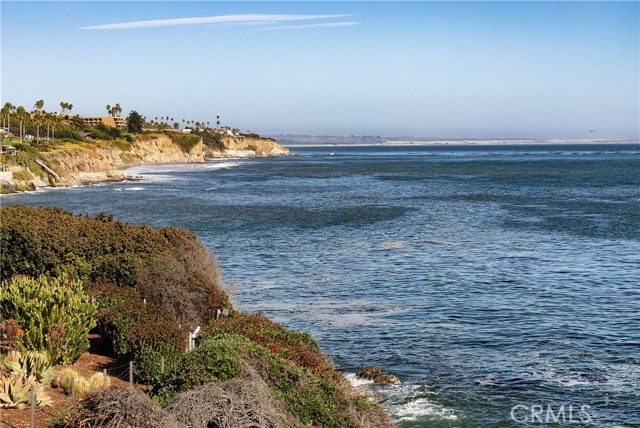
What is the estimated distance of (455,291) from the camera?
34.0 meters

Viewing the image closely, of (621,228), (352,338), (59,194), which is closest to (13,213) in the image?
(352,338)

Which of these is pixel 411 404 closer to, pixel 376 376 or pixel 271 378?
pixel 376 376

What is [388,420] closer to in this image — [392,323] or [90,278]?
[392,323]

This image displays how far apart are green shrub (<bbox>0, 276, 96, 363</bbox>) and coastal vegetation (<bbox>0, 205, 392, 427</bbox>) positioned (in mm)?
33

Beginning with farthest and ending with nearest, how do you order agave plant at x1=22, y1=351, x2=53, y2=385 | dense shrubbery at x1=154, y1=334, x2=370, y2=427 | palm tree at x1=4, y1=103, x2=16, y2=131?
palm tree at x1=4, y1=103, x2=16, y2=131, agave plant at x1=22, y1=351, x2=53, y2=385, dense shrubbery at x1=154, y1=334, x2=370, y2=427

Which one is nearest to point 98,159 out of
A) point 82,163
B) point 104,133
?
point 82,163

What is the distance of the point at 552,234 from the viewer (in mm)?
52688

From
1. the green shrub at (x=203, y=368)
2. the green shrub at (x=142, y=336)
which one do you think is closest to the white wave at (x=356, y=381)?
the green shrub at (x=142, y=336)

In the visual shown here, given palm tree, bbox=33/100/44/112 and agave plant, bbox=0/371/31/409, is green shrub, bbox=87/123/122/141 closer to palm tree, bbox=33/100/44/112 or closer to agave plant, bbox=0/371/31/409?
palm tree, bbox=33/100/44/112

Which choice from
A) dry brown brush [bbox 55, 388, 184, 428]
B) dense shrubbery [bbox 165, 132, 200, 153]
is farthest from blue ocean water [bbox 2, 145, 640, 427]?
dense shrubbery [bbox 165, 132, 200, 153]

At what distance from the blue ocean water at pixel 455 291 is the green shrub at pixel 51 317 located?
7.96 meters

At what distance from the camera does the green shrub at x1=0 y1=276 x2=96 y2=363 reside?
18922mm

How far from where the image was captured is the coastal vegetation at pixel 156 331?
538 inches

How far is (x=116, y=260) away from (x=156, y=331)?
696 centimetres
